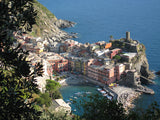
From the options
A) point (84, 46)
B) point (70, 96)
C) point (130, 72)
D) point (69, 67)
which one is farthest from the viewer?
point (84, 46)

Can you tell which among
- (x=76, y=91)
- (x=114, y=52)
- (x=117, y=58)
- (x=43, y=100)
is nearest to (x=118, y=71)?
(x=117, y=58)

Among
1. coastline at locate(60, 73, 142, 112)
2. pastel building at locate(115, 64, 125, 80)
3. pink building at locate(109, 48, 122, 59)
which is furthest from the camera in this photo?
pink building at locate(109, 48, 122, 59)

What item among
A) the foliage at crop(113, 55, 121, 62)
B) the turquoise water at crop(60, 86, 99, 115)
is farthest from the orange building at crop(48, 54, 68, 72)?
the foliage at crop(113, 55, 121, 62)

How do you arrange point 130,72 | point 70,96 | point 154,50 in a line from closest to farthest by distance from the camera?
point 70,96, point 130,72, point 154,50

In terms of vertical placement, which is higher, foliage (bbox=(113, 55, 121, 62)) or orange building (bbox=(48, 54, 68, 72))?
foliage (bbox=(113, 55, 121, 62))

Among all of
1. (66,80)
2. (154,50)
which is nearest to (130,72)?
(66,80)

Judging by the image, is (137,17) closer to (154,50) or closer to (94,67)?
(154,50)

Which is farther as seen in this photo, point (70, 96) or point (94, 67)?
point (94, 67)

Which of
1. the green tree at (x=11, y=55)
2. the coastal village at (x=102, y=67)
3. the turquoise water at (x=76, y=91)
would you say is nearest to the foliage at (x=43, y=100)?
the coastal village at (x=102, y=67)

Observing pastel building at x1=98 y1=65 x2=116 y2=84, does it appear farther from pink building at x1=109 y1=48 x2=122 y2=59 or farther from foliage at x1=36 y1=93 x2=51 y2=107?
foliage at x1=36 y1=93 x2=51 y2=107
